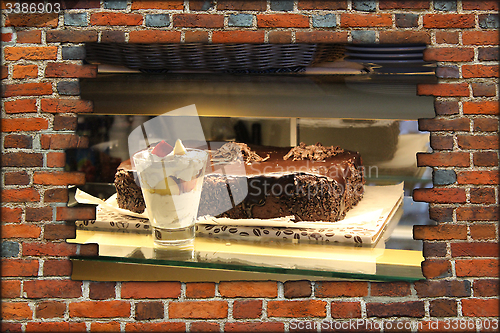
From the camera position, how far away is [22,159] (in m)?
1.28

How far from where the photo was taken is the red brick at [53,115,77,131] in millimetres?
1276

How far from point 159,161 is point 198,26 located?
454 millimetres

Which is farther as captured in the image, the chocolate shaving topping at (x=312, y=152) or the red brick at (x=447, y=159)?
the chocolate shaving topping at (x=312, y=152)

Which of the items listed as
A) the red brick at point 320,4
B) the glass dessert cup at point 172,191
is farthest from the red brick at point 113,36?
the red brick at point 320,4

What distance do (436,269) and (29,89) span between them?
4.82ft

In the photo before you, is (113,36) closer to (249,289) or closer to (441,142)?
(249,289)

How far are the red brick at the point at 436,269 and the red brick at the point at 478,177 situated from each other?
0.27 metres

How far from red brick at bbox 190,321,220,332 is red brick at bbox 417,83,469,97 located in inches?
40.0

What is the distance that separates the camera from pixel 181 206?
1.24 meters

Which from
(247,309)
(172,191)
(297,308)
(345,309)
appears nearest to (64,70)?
(172,191)

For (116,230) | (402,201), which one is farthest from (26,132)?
(402,201)

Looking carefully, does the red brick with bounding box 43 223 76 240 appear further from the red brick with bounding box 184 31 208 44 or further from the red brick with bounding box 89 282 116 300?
the red brick with bounding box 184 31 208 44

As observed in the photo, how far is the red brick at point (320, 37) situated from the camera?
1.21 meters

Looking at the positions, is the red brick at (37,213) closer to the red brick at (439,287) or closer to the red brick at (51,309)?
the red brick at (51,309)
